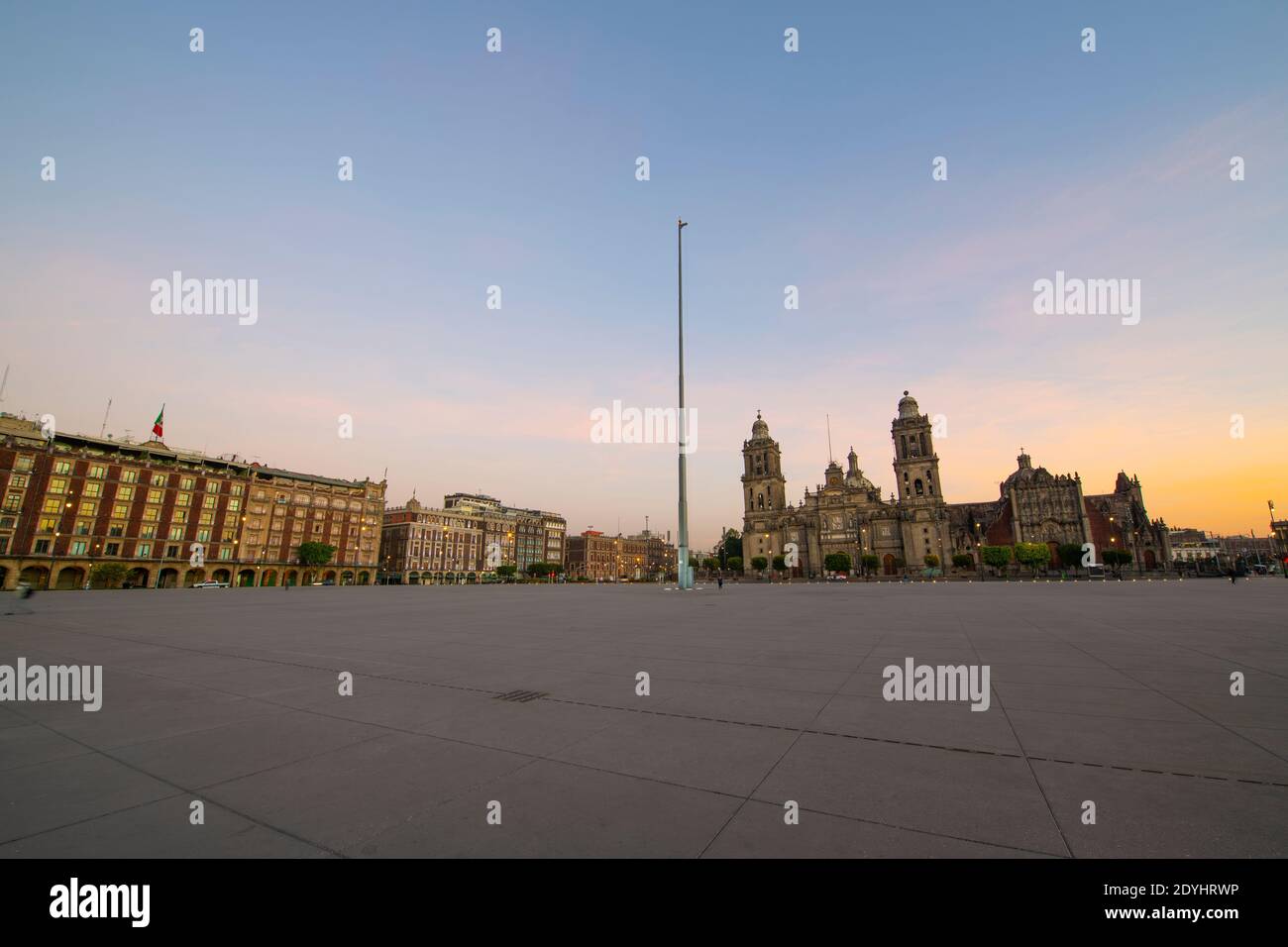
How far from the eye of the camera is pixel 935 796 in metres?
3.86

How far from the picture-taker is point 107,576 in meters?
Answer: 70.8

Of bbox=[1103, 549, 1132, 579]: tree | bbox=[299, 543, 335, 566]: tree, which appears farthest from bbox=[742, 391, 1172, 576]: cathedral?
bbox=[299, 543, 335, 566]: tree

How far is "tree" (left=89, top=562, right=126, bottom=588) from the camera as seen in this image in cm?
7067

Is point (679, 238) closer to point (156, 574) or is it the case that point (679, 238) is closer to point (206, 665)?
point (206, 665)

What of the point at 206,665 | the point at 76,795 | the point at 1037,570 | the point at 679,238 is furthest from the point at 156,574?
the point at 1037,570

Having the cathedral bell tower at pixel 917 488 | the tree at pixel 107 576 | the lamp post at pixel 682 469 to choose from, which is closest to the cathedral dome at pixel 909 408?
the cathedral bell tower at pixel 917 488

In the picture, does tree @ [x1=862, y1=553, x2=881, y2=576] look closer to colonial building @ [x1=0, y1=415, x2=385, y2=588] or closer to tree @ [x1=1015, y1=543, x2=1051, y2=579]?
tree @ [x1=1015, y1=543, x2=1051, y2=579]

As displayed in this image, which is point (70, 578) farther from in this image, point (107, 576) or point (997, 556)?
point (997, 556)

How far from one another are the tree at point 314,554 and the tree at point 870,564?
94.5 meters

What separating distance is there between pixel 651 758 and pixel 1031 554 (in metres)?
112

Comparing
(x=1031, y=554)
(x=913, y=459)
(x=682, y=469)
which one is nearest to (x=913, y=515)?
(x=913, y=459)

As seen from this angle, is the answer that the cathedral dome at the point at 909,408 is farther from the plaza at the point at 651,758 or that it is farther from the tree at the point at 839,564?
the plaza at the point at 651,758

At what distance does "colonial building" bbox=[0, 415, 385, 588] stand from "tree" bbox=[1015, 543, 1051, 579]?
393 feet

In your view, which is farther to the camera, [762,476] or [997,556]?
[762,476]
